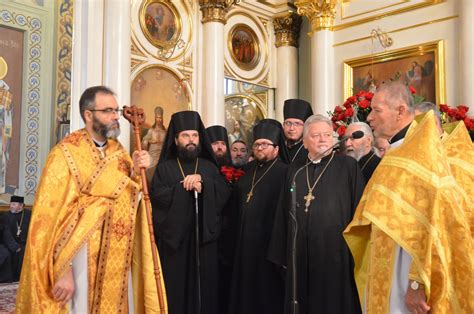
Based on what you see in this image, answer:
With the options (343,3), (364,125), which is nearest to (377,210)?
(364,125)

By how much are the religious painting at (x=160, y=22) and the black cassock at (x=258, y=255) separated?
4404 millimetres

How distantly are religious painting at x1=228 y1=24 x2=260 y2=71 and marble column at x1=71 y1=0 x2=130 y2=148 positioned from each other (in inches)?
111

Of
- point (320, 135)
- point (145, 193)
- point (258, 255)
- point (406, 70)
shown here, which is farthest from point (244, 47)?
point (145, 193)

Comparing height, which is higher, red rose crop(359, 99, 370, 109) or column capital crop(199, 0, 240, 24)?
column capital crop(199, 0, 240, 24)

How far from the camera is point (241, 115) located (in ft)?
33.9

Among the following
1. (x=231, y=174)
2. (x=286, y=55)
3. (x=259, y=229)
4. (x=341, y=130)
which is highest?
(x=286, y=55)

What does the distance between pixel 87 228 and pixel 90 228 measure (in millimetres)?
21

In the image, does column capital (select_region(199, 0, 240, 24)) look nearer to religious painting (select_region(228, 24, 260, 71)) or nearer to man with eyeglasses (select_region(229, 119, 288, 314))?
religious painting (select_region(228, 24, 260, 71))

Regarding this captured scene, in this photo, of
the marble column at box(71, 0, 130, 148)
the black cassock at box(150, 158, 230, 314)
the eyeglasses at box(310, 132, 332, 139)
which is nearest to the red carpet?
the black cassock at box(150, 158, 230, 314)

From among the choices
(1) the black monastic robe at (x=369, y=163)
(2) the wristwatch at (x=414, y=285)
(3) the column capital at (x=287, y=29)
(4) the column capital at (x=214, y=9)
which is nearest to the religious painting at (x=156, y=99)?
(4) the column capital at (x=214, y=9)

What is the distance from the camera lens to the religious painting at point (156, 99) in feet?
28.0

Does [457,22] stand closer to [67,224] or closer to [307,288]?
[307,288]

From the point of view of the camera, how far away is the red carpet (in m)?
6.09

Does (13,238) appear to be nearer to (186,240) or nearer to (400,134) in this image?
(186,240)
